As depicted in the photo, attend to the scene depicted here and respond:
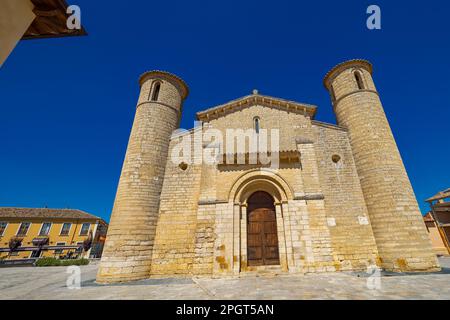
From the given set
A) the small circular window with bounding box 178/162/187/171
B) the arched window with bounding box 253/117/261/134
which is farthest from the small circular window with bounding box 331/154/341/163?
the small circular window with bounding box 178/162/187/171

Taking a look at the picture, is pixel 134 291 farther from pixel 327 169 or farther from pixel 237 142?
pixel 327 169

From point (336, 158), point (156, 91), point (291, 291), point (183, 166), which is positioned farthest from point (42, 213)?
point (336, 158)

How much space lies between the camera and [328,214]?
9.76 metres

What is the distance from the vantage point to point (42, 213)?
28.3m

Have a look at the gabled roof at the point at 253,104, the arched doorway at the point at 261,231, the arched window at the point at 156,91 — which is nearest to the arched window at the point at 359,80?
the gabled roof at the point at 253,104

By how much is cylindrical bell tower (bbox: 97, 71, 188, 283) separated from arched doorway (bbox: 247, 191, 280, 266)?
4691 mm

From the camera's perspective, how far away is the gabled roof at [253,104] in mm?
12336

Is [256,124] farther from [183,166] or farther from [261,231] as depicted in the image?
[261,231]

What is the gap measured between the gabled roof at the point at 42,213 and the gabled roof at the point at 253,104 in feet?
90.4

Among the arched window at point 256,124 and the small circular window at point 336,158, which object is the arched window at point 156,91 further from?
the small circular window at point 336,158

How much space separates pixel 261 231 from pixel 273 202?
159 centimetres

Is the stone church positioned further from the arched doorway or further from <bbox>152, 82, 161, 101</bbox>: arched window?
<bbox>152, 82, 161, 101</bbox>: arched window
